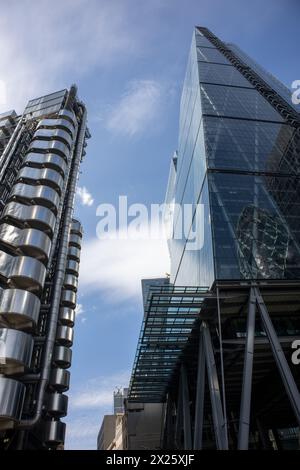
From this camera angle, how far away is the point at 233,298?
71.7 feet

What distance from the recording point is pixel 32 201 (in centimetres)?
3284

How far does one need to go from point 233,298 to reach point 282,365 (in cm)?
469

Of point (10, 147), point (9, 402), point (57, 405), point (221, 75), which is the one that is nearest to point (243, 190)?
point (9, 402)

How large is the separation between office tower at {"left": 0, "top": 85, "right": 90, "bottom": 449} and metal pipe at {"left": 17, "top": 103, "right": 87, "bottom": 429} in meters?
0.07

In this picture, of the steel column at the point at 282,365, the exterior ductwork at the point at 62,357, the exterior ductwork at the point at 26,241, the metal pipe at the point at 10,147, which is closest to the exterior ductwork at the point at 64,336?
Result: the exterior ductwork at the point at 62,357

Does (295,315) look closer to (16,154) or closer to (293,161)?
(293,161)

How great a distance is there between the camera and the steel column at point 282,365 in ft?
57.0

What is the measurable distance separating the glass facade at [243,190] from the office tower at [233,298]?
0.10 metres

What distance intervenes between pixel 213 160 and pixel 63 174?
15.5 m

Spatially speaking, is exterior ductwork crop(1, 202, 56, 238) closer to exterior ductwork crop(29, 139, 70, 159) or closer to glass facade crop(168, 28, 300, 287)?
exterior ductwork crop(29, 139, 70, 159)

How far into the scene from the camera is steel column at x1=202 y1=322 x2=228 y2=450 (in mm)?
17750

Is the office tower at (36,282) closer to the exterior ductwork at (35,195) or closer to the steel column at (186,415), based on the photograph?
the exterior ductwork at (35,195)

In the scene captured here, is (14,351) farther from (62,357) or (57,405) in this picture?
(62,357)
